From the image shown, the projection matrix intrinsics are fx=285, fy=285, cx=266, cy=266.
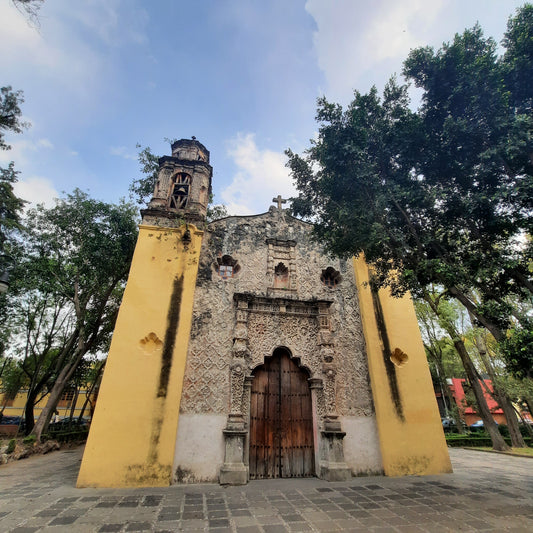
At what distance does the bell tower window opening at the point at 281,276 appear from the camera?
29.5ft

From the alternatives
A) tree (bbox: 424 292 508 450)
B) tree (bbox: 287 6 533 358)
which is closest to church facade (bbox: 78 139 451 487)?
tree (bbox: 287 6 533 358)

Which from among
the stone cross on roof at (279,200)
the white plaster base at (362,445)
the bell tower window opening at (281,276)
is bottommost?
the white plaster base at (362,445)

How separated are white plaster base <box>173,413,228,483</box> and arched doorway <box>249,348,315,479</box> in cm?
85

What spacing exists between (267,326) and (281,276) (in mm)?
1800

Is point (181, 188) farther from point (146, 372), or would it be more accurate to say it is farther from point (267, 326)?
point (146, 372)

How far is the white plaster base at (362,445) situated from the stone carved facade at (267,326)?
0.23 m

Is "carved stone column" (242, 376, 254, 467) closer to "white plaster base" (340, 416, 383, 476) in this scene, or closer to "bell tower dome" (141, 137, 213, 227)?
"white plaster base" (340, 416, 383, 476)

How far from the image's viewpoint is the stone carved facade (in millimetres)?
7070

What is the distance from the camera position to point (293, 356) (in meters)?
7.83

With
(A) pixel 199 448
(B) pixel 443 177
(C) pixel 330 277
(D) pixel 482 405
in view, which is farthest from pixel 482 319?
(D) pixel 482 405

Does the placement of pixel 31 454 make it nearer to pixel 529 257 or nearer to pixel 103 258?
pixel 103 258

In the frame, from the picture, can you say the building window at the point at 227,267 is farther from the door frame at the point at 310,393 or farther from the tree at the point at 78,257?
the tree at the point at 78,257

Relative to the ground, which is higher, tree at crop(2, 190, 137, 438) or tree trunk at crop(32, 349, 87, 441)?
tree at crop(2, 190, 137, 438)

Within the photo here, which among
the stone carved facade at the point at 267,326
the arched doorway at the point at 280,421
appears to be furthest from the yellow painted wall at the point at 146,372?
the arched doorway at the point at 280,421
